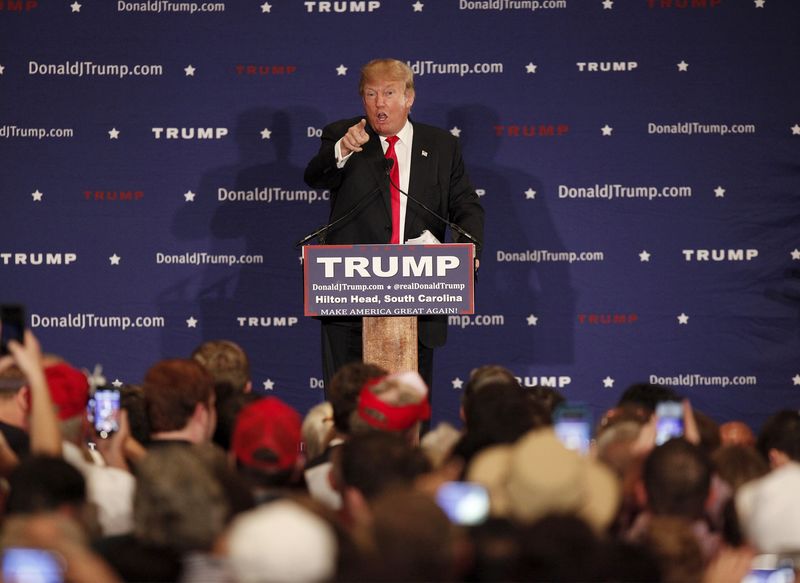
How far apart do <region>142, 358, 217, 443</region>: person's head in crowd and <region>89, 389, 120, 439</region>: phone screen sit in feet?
0.99

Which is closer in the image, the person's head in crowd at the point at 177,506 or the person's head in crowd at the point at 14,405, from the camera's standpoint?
the person's head in crowd at the point at 177,506

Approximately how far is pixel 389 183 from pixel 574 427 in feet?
7.40

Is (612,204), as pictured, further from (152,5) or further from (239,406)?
(239,406)

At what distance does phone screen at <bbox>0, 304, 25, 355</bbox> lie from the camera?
3.58 meters

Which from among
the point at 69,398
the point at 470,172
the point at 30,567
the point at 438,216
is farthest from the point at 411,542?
the point at 470,172

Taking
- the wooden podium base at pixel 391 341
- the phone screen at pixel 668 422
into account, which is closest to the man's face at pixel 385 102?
the wooden podium base at pixel 391 341

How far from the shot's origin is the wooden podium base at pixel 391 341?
206 inches

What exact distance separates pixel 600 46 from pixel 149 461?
17.6ft

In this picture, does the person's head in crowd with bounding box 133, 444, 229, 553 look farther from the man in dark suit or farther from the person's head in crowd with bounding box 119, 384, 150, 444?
the man in dark suit

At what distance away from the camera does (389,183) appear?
586cm

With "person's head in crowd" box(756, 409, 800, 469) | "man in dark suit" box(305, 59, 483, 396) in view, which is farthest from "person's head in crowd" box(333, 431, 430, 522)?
"man in dark suit" box(305, 59, 483, 396)

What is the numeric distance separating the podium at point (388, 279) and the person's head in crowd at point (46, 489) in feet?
7.77

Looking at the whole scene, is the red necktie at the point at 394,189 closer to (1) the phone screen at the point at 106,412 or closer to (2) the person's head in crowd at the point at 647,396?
(2) the person's head in crowd at the point at 647,396

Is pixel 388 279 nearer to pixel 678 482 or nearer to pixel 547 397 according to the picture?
pixel 547 397
